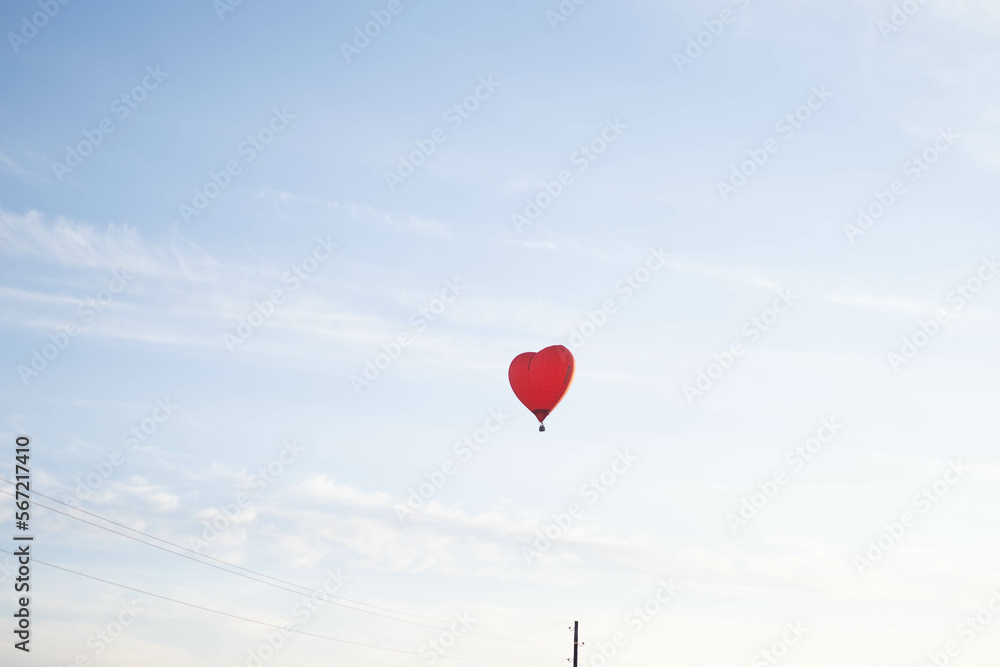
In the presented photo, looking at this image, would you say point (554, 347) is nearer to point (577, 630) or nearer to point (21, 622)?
point (577, 630)

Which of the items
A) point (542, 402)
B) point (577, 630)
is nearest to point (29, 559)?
point (542, 402)

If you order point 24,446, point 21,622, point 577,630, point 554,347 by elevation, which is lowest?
point 21,622

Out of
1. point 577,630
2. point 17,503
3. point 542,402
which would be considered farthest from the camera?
point 577,630

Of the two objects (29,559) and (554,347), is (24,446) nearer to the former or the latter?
(29,559)

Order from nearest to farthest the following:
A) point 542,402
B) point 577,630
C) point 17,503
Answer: point 17,503 → point 542,402 → point 577,630

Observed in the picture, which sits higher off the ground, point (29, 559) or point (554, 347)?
point (554, 347)

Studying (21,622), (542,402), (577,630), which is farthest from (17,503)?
(577,630)

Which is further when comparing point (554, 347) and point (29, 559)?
point (554, 347)
